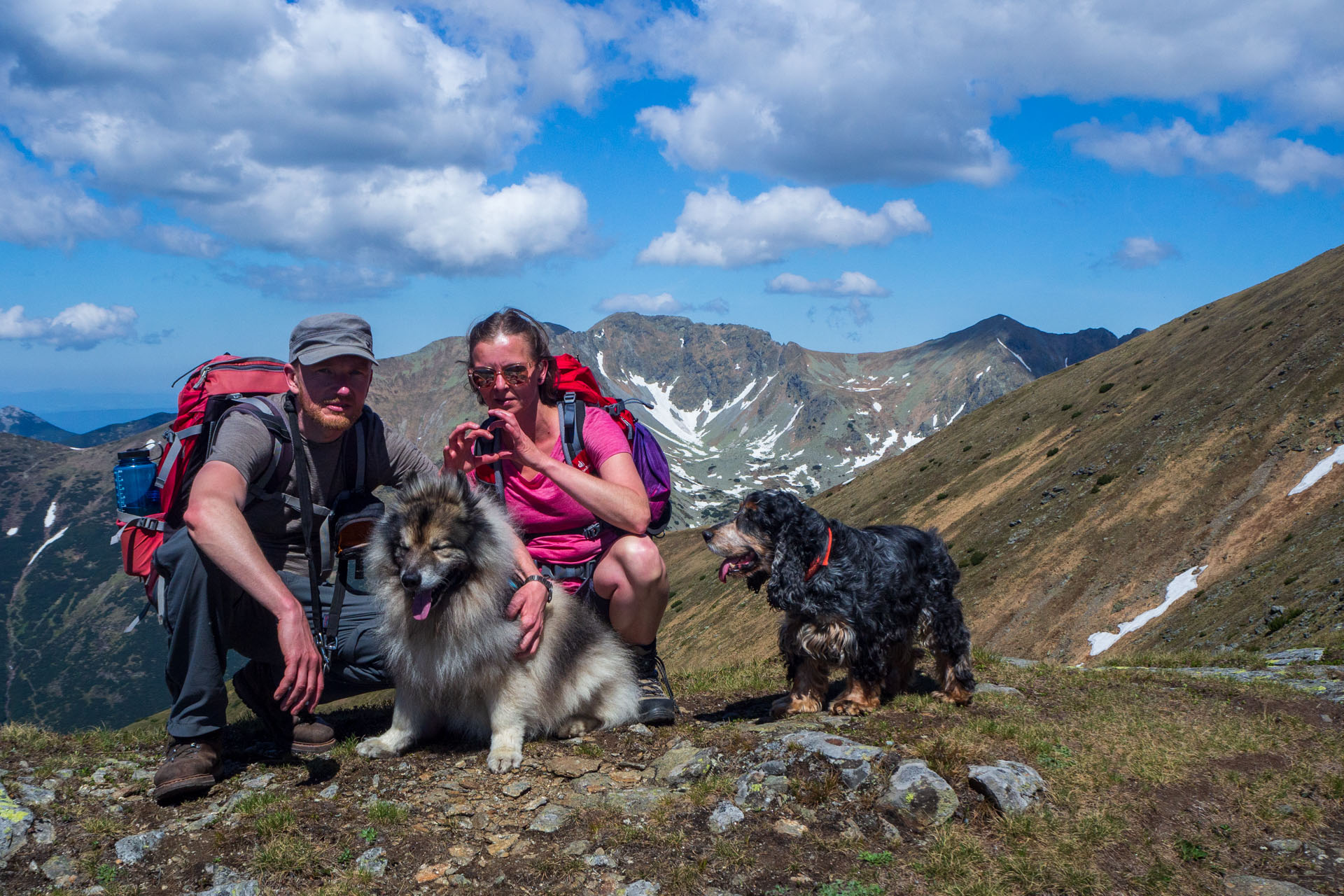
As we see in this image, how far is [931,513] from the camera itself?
232 ft

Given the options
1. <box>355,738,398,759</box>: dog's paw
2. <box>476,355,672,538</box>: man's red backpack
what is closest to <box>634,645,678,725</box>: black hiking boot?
<box>476,355,672,538</box>: man's red backpack

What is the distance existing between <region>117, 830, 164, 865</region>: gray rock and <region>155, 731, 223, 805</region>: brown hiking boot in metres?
0.48

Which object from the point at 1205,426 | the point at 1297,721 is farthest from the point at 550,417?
the point at 1205,426

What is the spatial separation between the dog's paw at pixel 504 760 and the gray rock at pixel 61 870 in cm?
279

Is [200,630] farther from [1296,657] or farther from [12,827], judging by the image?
[1296,657]

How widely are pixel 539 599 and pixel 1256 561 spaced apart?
131ft

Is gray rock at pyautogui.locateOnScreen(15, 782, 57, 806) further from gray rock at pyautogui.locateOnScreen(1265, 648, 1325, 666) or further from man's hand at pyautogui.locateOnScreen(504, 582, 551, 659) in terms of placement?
gray rock at pyautogui.locateOnScreen(1265, 648, 1325, 666)

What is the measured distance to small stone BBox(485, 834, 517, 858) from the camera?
18.1ft

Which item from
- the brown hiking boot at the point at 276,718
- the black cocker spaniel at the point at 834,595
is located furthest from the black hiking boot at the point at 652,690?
the brown hiking boot at the point at 276,718

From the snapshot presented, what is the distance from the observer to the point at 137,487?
6.88 m

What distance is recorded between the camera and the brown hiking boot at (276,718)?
7.37 m

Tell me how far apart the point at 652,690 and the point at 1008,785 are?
350 centimetres

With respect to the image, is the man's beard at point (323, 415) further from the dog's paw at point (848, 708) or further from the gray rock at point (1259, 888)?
the gray rock at point (1259, 888)

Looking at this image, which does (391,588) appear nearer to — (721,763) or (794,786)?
(721,763)
